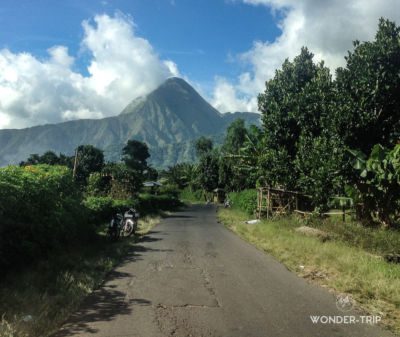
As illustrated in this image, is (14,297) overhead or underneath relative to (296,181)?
underneath

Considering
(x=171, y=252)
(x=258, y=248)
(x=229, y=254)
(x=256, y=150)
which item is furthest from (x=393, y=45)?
(x=256, y=150)

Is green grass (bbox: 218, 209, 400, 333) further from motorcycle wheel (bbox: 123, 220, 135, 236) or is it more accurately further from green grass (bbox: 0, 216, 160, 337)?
motorcycle wheel (bbox: 123, 220, 135, 236)

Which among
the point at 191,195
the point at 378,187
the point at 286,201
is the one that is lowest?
the point at 191,195

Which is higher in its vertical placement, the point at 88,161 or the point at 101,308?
the point at 88,161

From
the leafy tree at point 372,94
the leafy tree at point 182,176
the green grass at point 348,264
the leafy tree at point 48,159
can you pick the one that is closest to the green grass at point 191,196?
the leafy tree at point 182,176

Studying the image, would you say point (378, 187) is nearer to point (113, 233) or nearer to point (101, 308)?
point (113, 233)

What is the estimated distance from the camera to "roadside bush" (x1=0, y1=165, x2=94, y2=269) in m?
8.84

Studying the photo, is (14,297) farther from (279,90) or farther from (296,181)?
(279,90)

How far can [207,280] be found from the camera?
950 cm

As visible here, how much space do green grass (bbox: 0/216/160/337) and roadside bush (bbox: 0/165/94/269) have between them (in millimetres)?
452

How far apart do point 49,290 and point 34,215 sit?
8.17ft

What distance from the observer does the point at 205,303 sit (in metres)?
7.50

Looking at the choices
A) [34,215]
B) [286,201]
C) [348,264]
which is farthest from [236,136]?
[34,215]

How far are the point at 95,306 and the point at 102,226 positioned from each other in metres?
12.5
